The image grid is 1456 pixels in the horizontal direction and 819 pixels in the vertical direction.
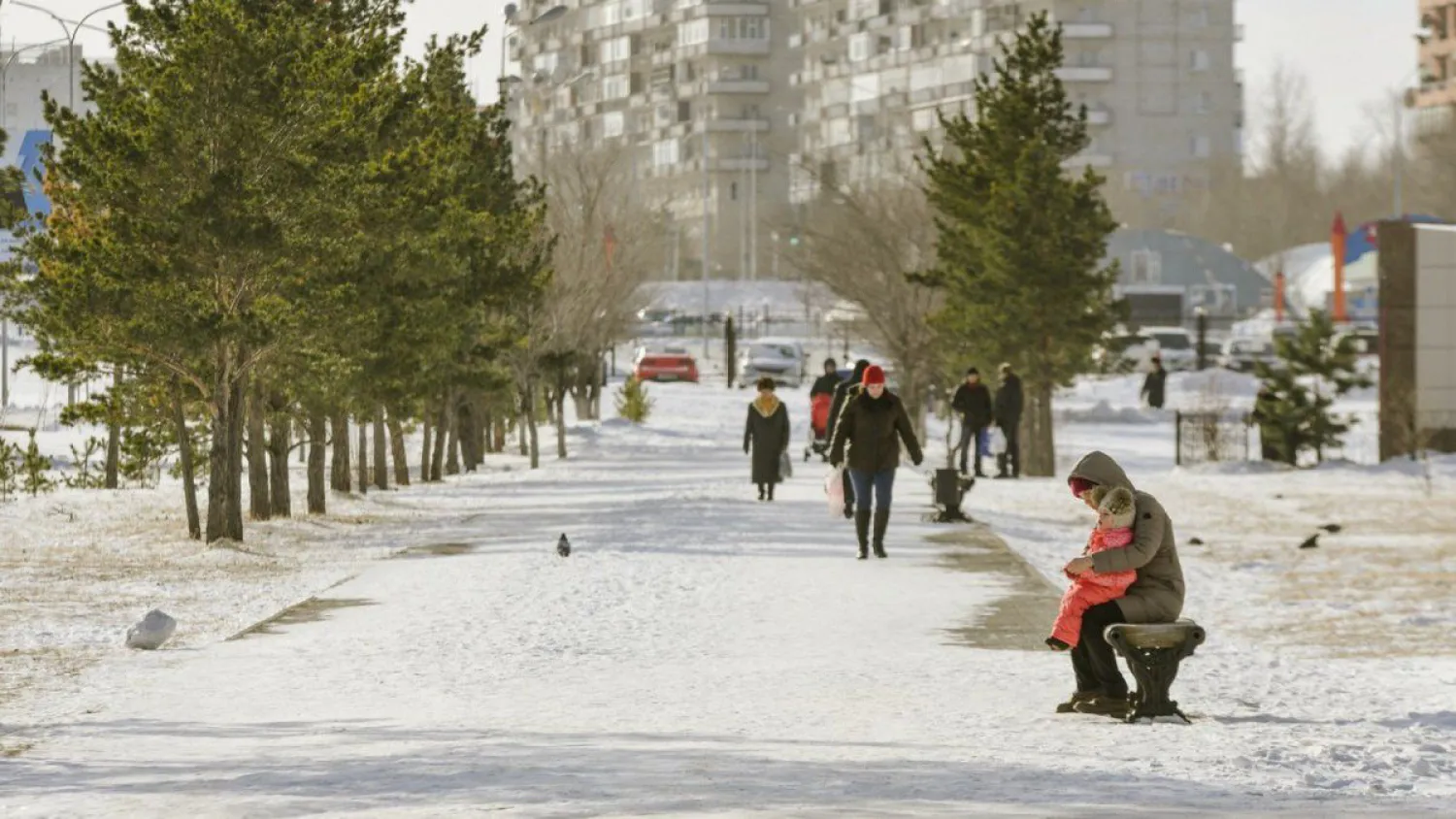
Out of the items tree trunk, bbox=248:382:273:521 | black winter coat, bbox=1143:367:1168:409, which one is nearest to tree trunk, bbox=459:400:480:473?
tree trunk, bbox=248:382:273:521

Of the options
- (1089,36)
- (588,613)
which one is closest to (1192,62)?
(1089,36)

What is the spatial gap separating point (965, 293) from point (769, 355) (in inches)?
1707

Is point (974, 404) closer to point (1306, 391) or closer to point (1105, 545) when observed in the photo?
point (1306, 391)

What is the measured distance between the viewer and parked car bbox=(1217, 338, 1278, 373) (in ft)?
273

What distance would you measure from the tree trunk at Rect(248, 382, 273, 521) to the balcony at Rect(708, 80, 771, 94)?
5189 inches

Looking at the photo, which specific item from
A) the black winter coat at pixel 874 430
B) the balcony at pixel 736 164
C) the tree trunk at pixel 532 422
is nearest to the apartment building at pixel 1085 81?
the balcony at pixel 736 164

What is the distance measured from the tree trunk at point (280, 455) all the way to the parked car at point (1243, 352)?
163 ft

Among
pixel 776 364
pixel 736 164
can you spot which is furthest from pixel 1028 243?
pixel 736 164

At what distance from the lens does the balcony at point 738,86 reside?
162 metres

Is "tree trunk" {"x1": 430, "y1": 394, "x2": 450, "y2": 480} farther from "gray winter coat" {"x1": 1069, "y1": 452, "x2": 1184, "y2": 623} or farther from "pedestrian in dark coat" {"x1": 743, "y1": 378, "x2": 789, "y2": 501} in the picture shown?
"gray winter coat" {"x1": 1069, "y1": 452, "x2": 1184, "y2": 623}

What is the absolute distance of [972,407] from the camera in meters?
39.8

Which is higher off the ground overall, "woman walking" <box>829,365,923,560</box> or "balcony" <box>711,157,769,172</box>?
"balcony" <box>711,157,769,172</box>

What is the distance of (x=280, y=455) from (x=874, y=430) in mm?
11052

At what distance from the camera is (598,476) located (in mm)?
43594
